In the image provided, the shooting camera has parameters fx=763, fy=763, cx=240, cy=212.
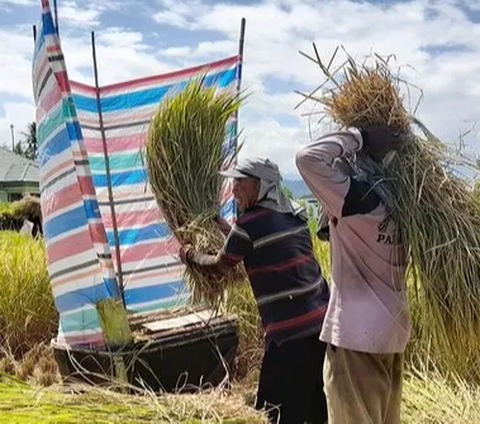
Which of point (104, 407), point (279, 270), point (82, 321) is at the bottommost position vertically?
point (82, 321)

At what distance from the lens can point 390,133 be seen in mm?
Answer: 2238

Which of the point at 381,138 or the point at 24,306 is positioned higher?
the point at 381,138

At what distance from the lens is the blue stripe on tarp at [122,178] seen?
14.4 ft

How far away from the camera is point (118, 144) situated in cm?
462

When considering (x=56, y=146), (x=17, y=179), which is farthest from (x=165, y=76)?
(x=17, y=179)

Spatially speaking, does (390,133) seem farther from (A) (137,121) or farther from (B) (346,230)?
(A) (137,121)

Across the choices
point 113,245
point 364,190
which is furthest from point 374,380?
point 113,245

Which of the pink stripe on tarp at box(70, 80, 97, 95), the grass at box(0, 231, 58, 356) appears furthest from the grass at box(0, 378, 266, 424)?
the grass at box(0, 231, 58, 356)

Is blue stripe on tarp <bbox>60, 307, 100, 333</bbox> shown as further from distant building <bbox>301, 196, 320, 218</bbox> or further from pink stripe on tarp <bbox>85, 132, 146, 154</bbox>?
pink stripe on tarp <bbox>85, 132, 146, 154</bbox>

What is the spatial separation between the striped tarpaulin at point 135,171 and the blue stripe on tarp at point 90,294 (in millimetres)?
703

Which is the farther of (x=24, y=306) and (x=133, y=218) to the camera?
(x=24, y=306)

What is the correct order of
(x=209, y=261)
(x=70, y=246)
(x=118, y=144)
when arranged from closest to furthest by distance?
1. (x=209, y=261)
2. (x=70, y=246)
3. (x=118, y=144)

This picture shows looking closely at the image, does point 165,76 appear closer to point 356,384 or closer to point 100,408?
point 356,384

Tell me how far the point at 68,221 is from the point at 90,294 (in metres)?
0.35
